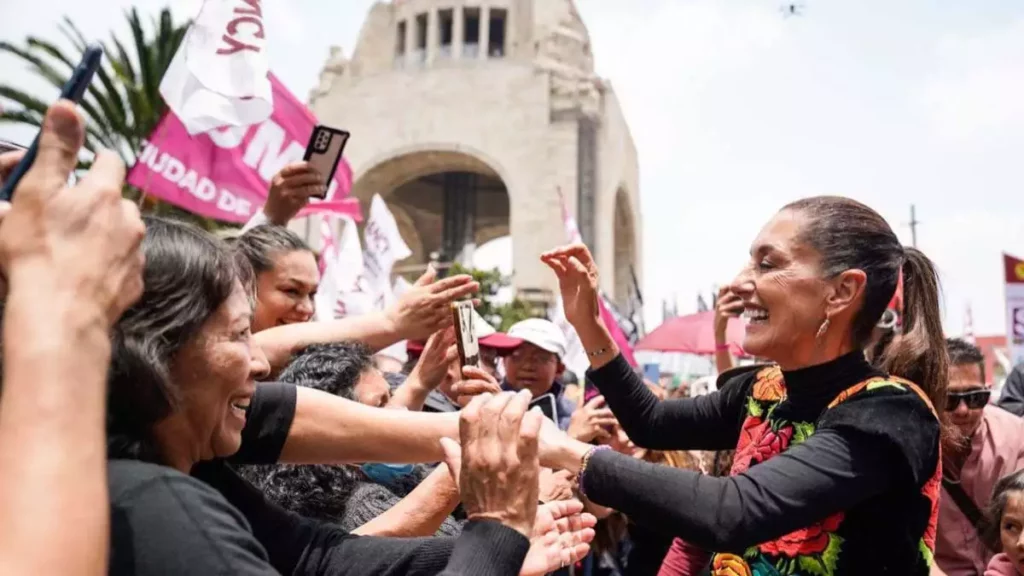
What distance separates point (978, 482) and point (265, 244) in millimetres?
3025

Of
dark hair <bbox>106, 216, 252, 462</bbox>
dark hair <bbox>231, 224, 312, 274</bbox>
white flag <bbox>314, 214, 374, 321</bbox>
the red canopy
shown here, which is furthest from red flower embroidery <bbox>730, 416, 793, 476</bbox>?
the red canopy

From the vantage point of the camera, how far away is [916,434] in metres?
1.97

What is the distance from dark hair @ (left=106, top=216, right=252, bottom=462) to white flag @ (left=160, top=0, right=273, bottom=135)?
4.26 m

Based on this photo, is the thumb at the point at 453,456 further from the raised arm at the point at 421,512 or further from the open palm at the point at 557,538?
the raised arm at the point at 421,512

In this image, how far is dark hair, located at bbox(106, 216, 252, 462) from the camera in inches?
54.6

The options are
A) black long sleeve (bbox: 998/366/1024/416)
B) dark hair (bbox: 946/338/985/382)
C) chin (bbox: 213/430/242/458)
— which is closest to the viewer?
chin (bbox: 213/430/242/458)

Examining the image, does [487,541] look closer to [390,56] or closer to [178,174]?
[178,174]

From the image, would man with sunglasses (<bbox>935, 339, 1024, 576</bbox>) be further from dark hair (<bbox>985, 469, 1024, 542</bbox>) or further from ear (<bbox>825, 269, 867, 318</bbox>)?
ear (<bbox>825, 269, 867, 318</bbox>)

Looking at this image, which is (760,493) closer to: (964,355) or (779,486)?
(779,486)

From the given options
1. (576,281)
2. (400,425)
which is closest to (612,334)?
(576,281)

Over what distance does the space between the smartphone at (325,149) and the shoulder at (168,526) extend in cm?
254

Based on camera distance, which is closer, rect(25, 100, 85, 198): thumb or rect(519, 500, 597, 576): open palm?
rect(25, 100, 85, 198): thumb

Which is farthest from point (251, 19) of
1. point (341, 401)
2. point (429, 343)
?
point (341, 401)

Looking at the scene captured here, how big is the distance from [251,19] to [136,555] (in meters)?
5.05
